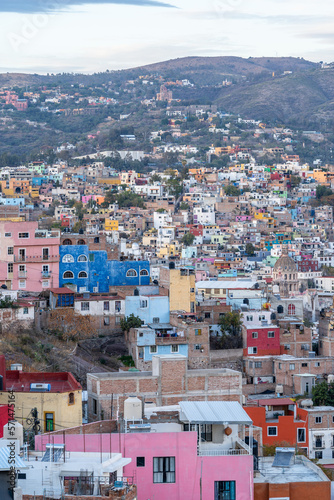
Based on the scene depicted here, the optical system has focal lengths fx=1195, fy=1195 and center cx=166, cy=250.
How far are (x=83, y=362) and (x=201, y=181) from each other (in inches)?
2698

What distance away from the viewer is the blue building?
29.5 metres

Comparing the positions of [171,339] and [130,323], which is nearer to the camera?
[171,339]

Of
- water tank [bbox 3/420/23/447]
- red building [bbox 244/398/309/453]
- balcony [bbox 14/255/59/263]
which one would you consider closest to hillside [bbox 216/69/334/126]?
balcony [bbox 14/255/59/263]

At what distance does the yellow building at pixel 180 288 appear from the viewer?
28.8m

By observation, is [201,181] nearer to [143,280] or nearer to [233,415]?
[143,280]

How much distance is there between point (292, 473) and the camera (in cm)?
1430

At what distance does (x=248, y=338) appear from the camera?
97.4 ft

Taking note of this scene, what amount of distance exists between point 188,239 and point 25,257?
40.5 metres

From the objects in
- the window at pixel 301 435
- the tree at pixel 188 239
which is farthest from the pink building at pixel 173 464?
the tree at pixel 188 239

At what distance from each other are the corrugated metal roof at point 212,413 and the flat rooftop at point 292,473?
65cm

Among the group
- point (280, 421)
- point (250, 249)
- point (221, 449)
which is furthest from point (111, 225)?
point (221, 449)

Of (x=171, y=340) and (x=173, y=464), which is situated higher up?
(x=173, y=464)

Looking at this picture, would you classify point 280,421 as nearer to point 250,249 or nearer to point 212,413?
point 212,413

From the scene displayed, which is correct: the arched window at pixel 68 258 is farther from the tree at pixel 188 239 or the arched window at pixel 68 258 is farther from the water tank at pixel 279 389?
the tree at pixel 188 239
